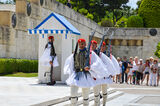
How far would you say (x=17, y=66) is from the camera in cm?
2089

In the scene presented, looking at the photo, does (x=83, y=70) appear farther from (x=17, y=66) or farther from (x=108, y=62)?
(x=17, y=66)

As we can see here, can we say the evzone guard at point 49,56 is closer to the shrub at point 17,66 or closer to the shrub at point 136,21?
the shrub at point 17,66

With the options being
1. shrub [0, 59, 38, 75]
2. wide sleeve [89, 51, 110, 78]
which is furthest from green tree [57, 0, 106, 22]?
wide sleeve [89, 51, 110, 78]

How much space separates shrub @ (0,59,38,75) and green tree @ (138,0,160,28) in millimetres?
26266

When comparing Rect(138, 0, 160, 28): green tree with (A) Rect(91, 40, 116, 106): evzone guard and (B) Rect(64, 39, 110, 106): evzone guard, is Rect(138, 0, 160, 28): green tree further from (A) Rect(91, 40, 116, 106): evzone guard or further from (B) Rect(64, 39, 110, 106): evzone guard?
(B) Rect(64, 39, 110, 106): evzone guard

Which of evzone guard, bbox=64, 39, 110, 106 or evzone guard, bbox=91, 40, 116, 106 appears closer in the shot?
evzone guard, bbox=64, 39, 110, 106

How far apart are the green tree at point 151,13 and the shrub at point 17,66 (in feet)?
86.2

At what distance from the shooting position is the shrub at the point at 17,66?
19.6 m

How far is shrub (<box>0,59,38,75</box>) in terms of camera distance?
773 inches

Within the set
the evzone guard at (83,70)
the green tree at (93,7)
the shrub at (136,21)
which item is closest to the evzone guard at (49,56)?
the evzone guard at (83,70)

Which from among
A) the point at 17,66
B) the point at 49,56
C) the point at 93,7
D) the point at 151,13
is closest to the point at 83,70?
the point at 49,56

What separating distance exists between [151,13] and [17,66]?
28.5m

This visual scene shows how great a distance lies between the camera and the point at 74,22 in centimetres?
3133

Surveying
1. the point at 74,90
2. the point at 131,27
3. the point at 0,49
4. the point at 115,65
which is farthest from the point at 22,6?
the point at 131,27
